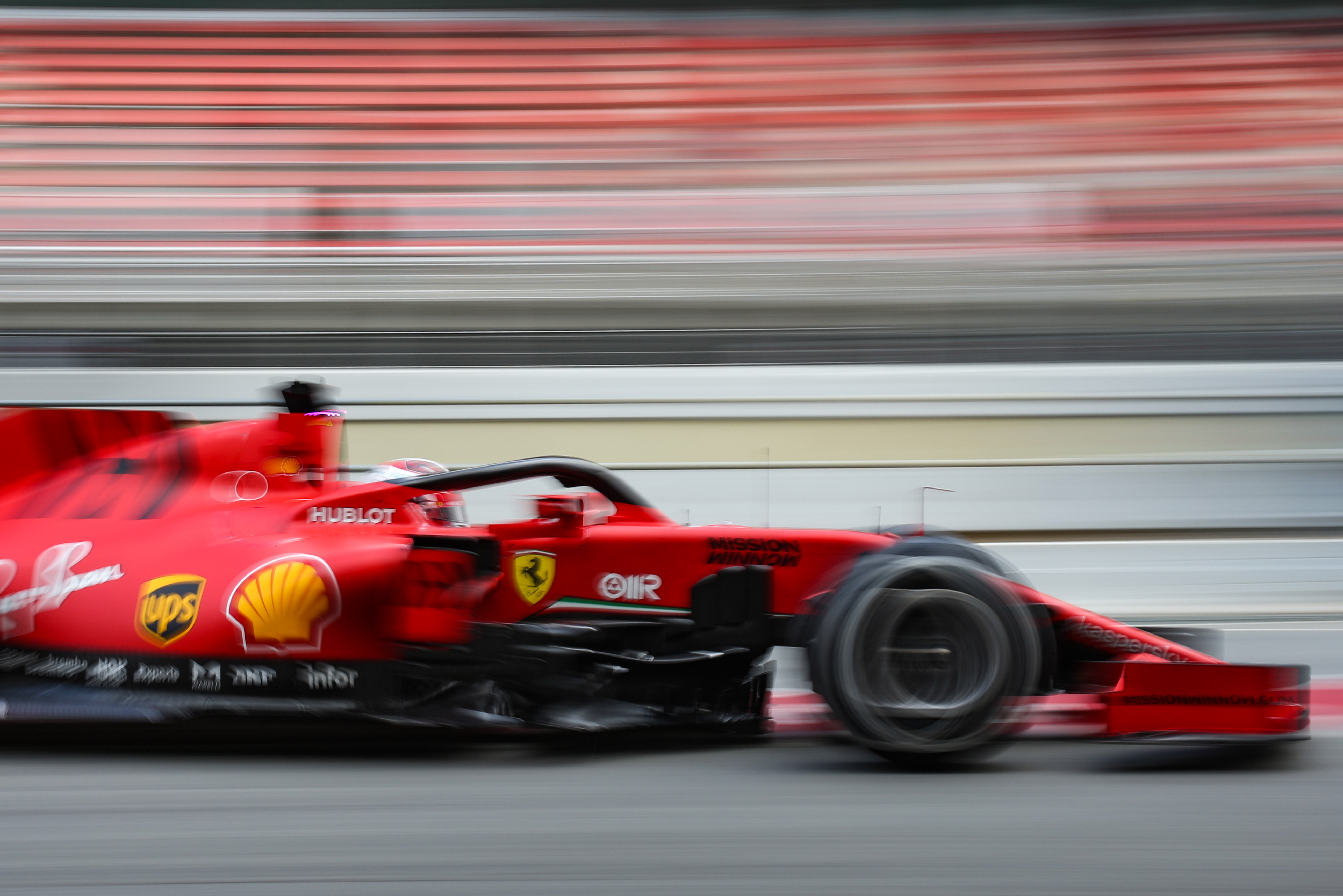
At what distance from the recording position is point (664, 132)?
7977mm

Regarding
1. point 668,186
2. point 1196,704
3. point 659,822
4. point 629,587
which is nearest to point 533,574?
point 629,587

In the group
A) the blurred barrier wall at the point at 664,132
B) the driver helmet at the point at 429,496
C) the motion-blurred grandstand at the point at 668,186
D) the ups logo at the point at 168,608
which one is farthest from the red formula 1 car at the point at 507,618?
the blurred barrier wall at the point at 664,132

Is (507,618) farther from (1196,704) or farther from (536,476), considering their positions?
(1196,704)

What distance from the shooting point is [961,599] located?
2721 mm

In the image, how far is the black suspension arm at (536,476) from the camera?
3020 mm

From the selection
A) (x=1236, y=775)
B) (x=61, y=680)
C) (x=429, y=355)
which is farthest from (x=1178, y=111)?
(x=61, y=680)

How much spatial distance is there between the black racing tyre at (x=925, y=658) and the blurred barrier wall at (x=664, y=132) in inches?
195

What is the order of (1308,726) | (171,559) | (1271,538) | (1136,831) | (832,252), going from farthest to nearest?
(832,252), (1271,538), (1308,726), (171,559), (1136,831)

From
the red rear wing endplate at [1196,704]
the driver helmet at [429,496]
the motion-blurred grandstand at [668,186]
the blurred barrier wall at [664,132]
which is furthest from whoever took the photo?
the blurred barrier wall at [664,132]

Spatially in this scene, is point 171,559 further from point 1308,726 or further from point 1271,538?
point 1271,538

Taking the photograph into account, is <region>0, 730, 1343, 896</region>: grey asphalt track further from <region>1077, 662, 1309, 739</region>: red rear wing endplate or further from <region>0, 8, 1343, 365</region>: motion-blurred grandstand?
<region>0, 8, 1343, 365</region>: motion-blurred grandstand

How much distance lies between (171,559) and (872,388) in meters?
4.63

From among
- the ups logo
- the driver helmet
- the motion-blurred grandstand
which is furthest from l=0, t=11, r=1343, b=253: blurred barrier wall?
the ups logo

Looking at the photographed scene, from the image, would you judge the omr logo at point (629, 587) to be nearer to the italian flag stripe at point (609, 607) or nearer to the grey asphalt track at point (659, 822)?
the italian flag stripe at point (609, 607)
